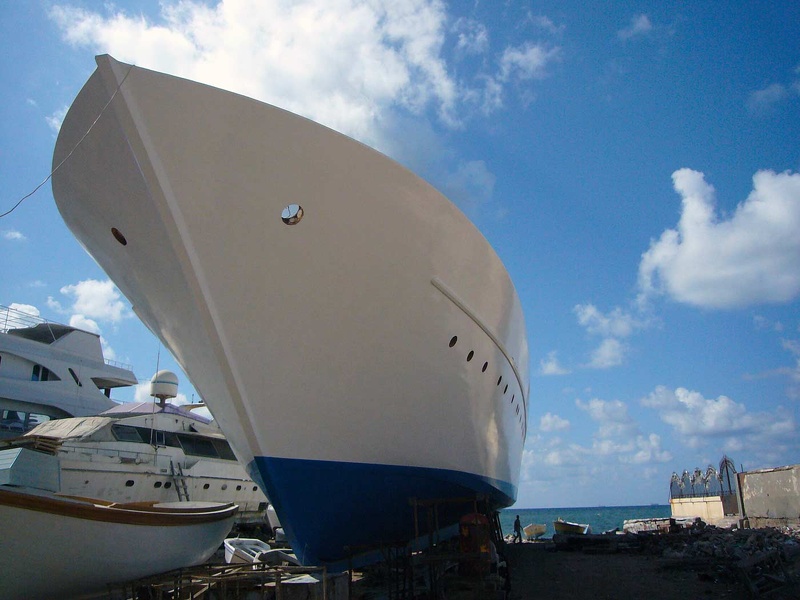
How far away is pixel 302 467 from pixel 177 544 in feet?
10.0

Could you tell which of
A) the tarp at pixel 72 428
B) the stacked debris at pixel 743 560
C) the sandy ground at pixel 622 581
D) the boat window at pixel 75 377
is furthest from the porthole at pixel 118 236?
the boat window at pixel 75 377

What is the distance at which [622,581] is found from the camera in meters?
7.62

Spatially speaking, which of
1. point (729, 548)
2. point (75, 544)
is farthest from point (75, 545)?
point (729, 548)

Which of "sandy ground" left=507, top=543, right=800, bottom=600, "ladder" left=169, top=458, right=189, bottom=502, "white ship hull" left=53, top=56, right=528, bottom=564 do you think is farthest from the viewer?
"ladder" left=169, top=458, right=189, bottom=502

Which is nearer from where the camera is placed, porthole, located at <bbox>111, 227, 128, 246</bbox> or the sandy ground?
porthole, located at <bbox>111, 227, 128, 246</bbox>

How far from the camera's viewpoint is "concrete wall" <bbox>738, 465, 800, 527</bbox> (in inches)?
622

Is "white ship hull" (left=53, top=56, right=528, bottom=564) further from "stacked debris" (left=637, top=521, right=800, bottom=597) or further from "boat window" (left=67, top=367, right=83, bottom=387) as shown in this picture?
"boat window" (left=67, top=367, right=83, bottom=387)

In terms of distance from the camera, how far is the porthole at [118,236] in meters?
5.08

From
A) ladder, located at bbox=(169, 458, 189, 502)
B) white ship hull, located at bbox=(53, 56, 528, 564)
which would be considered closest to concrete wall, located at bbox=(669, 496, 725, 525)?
ladder, located at bbox=(169, 458, 189, 502)

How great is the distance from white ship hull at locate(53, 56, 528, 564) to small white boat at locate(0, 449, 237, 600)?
1.60 m

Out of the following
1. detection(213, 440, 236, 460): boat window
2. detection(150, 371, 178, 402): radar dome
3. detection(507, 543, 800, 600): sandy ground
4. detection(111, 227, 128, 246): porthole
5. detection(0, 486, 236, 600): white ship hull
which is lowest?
detection(507, 543, 800, 600): sandy ground

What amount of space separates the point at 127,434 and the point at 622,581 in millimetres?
11967

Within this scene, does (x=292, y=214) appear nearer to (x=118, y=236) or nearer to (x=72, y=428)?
(x=118, y=236)

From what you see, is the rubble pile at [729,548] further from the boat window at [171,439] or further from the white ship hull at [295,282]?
the boat window at [171,439]
